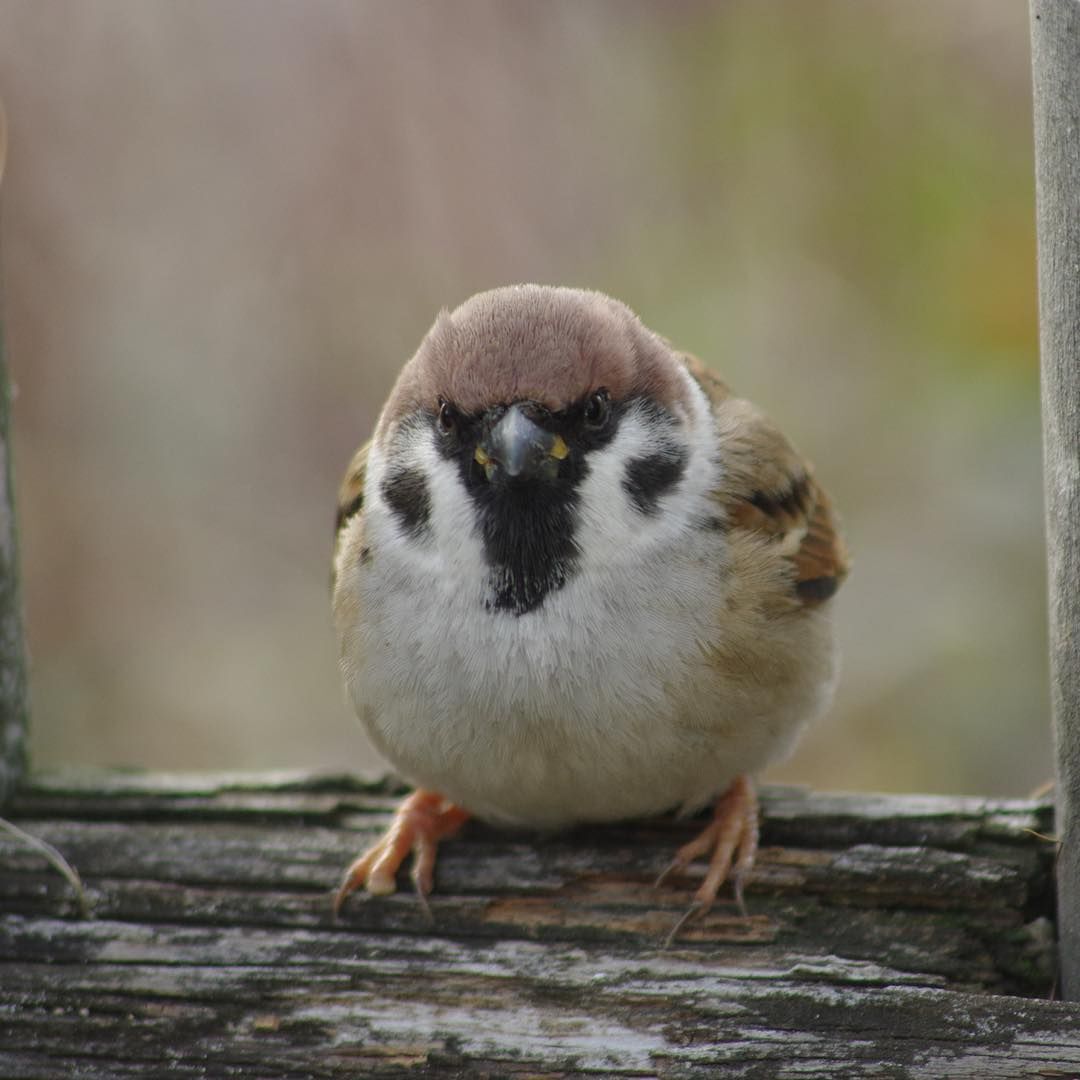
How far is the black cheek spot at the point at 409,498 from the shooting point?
104 inches

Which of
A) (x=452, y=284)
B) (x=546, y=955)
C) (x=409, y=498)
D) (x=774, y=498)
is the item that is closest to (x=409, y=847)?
(x=546, y=955)

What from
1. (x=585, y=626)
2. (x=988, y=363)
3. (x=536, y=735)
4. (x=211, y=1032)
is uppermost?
(x=988, y=363)

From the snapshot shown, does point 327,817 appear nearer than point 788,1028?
No

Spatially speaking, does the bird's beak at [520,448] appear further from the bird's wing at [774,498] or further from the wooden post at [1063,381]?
the wooden post at [1063,381]

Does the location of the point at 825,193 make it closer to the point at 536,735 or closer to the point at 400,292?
the point at 400,292

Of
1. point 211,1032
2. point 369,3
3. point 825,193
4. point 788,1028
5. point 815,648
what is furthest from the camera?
point 369,3

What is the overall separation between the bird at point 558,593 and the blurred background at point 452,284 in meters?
1.51

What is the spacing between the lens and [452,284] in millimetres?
4707

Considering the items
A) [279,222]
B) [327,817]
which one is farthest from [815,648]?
[279,222]

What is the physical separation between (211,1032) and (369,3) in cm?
323

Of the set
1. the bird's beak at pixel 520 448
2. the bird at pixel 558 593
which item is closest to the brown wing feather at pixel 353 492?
the bird at pixel 558 593

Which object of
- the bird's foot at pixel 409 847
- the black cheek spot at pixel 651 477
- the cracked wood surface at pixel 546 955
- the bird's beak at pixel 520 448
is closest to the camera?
the cracked wood surface at pixel 546 955

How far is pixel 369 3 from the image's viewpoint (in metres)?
4.64

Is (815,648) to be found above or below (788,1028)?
above
